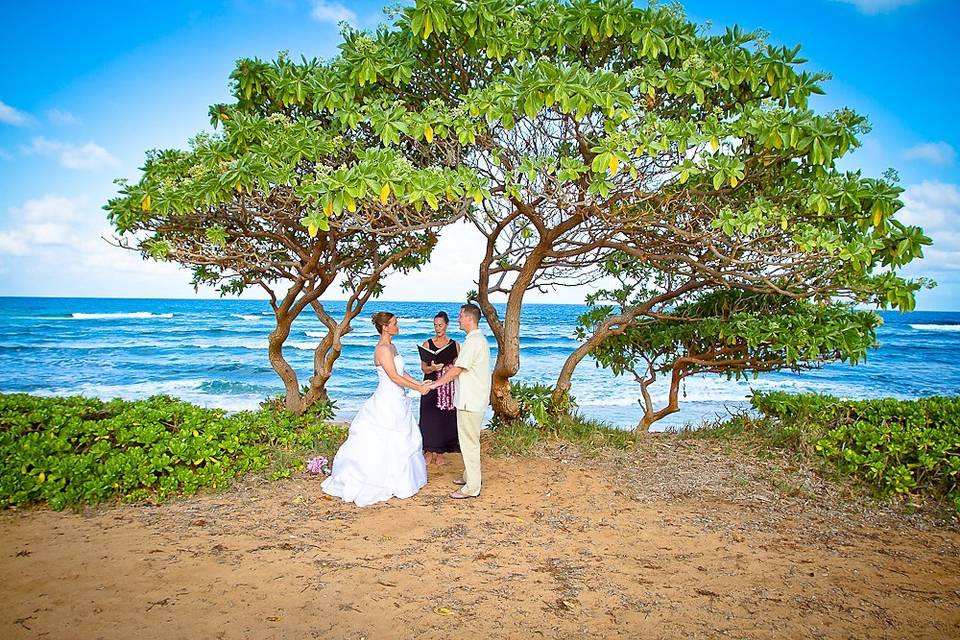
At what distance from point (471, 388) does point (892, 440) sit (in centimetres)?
437

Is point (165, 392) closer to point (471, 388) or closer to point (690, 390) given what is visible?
point (690, 390)

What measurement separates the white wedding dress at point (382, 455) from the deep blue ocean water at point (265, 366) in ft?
22.3

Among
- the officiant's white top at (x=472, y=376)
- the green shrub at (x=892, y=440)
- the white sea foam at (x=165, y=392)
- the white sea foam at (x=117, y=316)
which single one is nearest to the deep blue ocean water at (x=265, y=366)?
the white sea foam at (x=165, y=392)

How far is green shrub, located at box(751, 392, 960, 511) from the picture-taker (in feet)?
20.4

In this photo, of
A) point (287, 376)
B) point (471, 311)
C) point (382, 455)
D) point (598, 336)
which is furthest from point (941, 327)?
point (382, 455)

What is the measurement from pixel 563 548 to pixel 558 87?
3.63 meters

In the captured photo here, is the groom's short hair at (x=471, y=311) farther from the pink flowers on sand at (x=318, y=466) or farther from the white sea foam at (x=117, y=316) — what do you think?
the white sea foam at (x=117, y=316)

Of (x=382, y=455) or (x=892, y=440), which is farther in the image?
(x=892, y=440)

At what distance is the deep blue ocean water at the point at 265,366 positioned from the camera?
2034 centimetres

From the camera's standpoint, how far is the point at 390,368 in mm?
6387

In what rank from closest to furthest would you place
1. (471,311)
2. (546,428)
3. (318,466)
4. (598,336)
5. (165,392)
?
(471,311) → (318,466) → (546,428) → (598,336) → (165,392)

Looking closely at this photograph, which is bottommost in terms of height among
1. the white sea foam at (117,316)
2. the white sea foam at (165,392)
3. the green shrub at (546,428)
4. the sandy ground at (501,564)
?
the white sea foam at (165,392)

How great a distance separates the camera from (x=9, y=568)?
4539 mm

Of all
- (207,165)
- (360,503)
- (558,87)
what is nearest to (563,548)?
(360,503)
